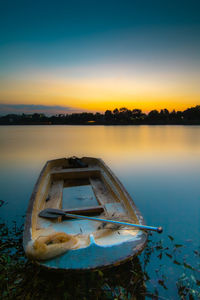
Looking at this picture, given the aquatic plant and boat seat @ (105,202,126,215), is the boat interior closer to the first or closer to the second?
boat seat @ (105,202,126,215)

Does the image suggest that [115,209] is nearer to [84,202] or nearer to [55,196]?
[84,202]

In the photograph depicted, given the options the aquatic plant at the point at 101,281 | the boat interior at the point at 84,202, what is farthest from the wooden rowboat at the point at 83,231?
the aquatic plant at the point at 101,281

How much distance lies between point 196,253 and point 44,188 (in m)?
3.59

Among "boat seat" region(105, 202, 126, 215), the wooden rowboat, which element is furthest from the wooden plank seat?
"boat seat" region(105, 202, 126, 215)

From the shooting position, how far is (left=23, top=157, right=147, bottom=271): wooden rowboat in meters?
2.09

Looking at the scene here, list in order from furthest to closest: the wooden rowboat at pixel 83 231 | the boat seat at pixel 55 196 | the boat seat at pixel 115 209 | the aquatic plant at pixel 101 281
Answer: the boat seat at pixel 55 196, the boat seat at pixel 115 209, the aquatic plant at pixel 101 281, the wooden rowboat at pixel 83 231

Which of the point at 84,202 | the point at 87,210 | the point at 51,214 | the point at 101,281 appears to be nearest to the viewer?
the point at 101,281

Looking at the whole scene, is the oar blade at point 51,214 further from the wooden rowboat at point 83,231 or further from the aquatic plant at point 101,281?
the aquatic plant at point 101,281

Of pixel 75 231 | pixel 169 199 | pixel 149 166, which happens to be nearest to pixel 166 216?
pixel 169 199

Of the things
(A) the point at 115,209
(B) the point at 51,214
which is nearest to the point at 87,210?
(A) the point at 115,209

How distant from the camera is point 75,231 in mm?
2963

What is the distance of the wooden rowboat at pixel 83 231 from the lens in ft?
6.86

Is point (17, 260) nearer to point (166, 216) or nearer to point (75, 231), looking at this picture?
point (75, 231)

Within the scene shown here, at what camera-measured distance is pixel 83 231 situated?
2.96 m
